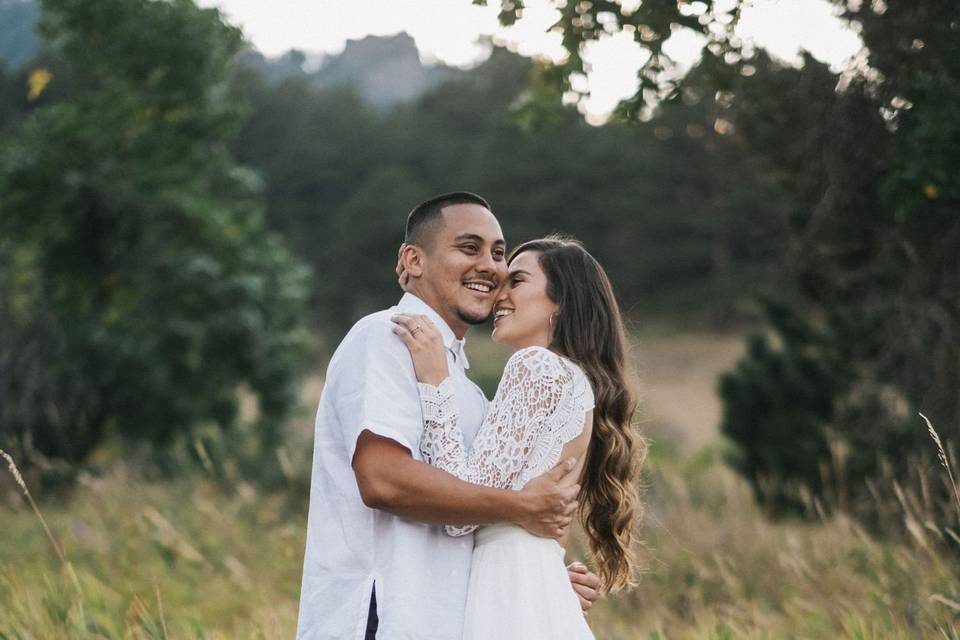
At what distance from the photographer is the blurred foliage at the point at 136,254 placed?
36.1 feet

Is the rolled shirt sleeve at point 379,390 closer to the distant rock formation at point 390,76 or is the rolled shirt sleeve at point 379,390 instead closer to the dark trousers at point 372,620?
the dark trousers at point 372,620

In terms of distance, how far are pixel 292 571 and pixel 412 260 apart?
419 cm

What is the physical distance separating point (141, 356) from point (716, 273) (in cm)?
2500

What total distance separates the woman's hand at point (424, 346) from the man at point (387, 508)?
0.10ft

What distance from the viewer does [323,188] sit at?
1699 inches

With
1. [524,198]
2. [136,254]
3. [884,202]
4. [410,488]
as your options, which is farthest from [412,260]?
[524,198]

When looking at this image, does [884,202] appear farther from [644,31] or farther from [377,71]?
[377,71]

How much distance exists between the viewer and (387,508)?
2.94 metres

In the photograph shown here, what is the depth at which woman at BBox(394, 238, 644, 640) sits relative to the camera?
10.2 ft

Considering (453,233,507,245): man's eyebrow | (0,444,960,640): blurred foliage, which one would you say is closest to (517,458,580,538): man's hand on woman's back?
(453,233,507,245): man's eyebrow

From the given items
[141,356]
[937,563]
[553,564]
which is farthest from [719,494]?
[553,564]

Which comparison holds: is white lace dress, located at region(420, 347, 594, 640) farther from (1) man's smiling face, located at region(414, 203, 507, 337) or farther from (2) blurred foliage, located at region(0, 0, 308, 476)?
(2) blurred foliage, located at region(0, 0, 308, 476)

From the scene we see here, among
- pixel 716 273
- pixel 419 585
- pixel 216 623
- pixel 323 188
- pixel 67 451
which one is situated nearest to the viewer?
pixel 419 585

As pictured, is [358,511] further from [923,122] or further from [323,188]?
[323,188]
